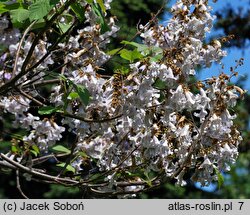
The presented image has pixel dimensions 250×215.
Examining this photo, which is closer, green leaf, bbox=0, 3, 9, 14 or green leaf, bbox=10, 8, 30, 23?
green leaf, bbox=10, 8, 30, 23

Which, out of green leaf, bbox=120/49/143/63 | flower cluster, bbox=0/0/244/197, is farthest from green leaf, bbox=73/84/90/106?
green leaf, bbox=120/49/143/63

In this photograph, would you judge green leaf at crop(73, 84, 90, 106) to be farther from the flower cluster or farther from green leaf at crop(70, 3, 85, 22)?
green leaf at crop(70, 3, 85, 22)

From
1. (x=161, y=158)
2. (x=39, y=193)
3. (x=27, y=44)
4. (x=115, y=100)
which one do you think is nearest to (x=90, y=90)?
(x=115, y=100)

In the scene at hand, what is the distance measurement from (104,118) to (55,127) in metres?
0.63

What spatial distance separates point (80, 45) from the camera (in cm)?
428

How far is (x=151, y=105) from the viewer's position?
11.0 feet

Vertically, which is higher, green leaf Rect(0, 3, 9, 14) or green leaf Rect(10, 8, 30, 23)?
green leaf Rect(0, 3, 9, 14)

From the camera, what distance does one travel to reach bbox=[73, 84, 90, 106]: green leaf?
3.00 metres

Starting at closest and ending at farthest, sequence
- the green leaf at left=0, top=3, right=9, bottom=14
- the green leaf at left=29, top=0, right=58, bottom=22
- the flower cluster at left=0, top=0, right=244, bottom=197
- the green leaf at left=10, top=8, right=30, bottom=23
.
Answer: the green leaf at left=29, top=0, right=58, bottom=22 < the green leaf at left=10, top=8, right=30, bottom=23 < the green leaf at left=0, top=3, right=9, bottom=14 < the flower cluster at left=0, top=0, right=244, bottom=197

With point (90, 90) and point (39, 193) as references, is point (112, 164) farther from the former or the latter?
A: point (39, 193)

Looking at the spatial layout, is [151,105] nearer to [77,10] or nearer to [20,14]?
[77,10]

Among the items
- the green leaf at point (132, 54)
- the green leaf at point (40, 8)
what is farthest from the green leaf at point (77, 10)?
the green leaf at point (132, 54)

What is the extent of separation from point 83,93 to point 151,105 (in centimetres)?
48

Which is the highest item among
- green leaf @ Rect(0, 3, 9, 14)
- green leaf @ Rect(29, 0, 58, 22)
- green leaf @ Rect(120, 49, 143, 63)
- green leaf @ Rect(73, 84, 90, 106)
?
green leaf @ Rect(0, 3, 9, 14)
